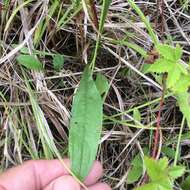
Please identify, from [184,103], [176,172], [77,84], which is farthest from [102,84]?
[176,172]

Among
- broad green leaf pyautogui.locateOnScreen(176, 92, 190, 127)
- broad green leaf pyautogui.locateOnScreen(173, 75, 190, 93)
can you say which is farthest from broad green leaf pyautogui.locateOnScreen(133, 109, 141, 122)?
broad green leaf pyautogui.locateOnScreen(173, 75, 190, 93)

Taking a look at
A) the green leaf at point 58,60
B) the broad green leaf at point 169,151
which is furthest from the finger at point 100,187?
the green leaf at point 58,60

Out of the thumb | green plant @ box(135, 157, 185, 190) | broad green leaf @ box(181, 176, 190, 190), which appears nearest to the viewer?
green plant @ box(135, 157, 185, 190)

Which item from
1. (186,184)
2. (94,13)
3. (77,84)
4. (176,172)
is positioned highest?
(94,13)

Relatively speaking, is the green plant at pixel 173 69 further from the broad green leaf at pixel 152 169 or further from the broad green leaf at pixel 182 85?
the broad green leaf at pixel 152 169

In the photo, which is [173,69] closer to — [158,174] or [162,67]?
[162,67]

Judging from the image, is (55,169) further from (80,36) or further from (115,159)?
(80,36)

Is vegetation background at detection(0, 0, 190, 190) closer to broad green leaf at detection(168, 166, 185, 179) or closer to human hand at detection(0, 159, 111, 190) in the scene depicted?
human hand at detection(0, 159, 111, 190)
